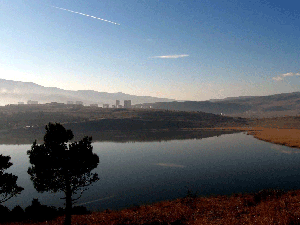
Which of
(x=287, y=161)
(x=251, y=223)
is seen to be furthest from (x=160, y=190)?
(x=287, y=161)

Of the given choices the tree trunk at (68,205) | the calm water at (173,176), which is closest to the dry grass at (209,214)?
the tree trunk at (68,205)

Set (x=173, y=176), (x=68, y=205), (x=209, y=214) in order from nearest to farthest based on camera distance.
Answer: (x=68, y=205) < (x=209, y=214) < (x=173, y=176)

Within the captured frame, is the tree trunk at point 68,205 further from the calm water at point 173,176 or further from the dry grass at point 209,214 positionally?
the calm water at point 173,176

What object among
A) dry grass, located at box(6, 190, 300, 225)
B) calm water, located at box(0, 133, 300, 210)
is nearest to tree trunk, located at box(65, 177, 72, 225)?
dry grass, located at box(6, 190, 300, 225)

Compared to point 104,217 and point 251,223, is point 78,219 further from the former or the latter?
point 251,223

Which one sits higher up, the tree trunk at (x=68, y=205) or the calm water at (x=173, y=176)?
the tree trunk at (x=68, y=205)

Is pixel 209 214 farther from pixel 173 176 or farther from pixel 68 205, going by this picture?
pixel 173 176

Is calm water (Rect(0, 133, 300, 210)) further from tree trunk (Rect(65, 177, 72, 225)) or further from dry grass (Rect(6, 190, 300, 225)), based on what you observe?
tree trunk (Rect(65, 177, 72, 225))

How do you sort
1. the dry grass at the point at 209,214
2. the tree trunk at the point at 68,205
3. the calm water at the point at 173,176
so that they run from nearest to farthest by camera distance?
the dry grass at the point at 209,214
the tree trunk at the point at 68,205
the calm water at the point at 173,176

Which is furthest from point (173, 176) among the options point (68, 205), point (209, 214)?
point (68, 205)

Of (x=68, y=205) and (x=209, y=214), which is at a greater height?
(x=68, y=205)
